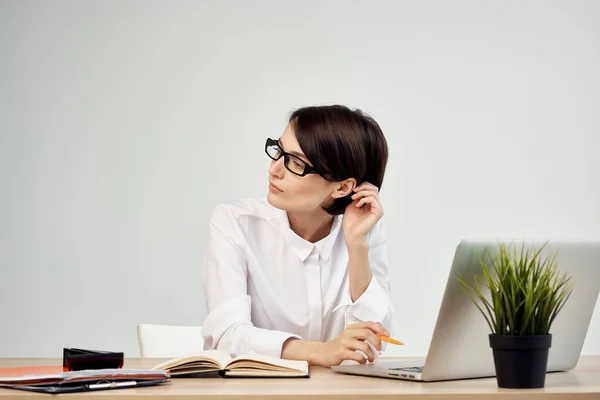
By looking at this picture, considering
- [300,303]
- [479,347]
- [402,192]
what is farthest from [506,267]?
[402,192]

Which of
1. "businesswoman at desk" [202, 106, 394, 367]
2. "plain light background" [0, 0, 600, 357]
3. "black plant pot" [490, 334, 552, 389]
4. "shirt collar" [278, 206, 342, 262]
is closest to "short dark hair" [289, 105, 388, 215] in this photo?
"businesswoman at desk" [202, 106, 394, 367]

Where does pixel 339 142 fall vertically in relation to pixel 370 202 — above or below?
above

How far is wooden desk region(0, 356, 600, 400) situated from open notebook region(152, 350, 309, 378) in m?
0.04

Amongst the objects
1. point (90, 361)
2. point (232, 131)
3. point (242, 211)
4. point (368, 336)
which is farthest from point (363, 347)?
point (232, 131)

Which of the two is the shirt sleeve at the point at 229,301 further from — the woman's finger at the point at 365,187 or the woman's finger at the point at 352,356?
the woman's finger at the point at 365,187

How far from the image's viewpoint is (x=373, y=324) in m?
1.77

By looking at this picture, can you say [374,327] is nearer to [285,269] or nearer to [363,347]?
[363,347]

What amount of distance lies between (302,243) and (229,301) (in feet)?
1.10

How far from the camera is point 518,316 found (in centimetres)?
129

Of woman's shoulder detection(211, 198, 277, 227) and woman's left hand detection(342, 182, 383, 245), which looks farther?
woman's shoulder detection(211, 198, 277, 227)

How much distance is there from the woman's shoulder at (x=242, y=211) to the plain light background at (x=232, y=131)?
6.06 ft

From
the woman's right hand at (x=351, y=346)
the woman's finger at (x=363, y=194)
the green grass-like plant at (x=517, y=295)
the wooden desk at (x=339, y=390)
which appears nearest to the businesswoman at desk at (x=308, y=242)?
the woman's finger at (x=363, y=194)

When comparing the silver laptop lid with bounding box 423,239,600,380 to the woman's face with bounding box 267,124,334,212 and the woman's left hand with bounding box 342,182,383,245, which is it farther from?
the woman's face with bounding box 267,124,334,212

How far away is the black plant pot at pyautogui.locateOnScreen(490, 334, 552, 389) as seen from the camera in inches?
50.1
